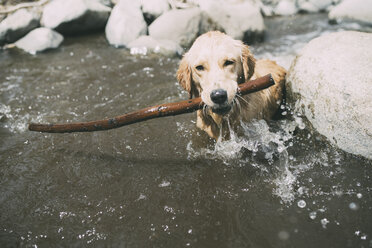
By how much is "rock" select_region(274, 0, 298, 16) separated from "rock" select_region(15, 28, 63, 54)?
815 cm

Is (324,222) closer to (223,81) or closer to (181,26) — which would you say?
(223,81)

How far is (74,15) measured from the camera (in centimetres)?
809

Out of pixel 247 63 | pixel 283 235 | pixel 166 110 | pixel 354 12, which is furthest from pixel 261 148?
pixel 354 12

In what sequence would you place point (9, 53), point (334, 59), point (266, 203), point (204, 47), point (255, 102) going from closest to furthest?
1. point (266, 203)
2. point (204, 47)
3. point (334, 59)
4. point (255, 102)
5. point (9, 53)

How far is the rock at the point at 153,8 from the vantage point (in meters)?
8.12

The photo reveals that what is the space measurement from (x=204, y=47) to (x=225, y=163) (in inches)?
59.0

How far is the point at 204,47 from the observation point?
124 inches

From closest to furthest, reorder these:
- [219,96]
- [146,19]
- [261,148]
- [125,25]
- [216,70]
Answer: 1. [219,96]
2. [216,70]
3. [261,148]
4. [125,25]
5. [146,19]

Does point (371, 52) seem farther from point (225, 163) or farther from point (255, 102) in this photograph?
point (225, 163)

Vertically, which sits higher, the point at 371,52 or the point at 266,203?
the point at 371,52

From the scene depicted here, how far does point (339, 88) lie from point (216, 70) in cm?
152

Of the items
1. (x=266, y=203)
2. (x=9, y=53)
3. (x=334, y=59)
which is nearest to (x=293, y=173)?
(x=266, y=203)

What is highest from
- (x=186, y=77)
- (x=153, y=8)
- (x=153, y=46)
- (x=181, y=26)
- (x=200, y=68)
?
(x=200, y=68)

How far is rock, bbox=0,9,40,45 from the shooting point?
26.7ft
